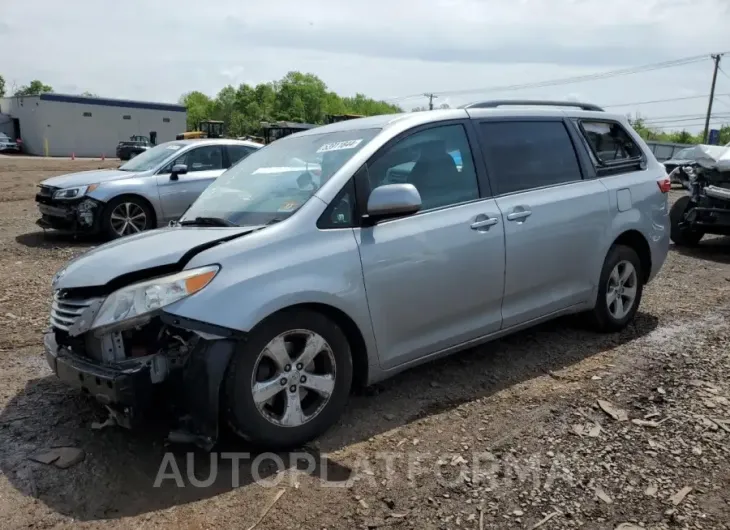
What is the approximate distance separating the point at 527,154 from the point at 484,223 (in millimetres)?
825

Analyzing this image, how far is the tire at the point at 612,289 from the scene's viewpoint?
5.06 meters

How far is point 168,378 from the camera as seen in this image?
312cm

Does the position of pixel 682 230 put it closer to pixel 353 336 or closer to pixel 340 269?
pixel 353 336

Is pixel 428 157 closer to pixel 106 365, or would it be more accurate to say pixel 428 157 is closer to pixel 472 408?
pixel 472 408

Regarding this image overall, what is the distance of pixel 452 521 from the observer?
2836 millimetres

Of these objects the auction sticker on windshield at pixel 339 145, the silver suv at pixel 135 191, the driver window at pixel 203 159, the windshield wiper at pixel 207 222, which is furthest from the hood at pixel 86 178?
the auction sticker on windshield at pixel 339 145

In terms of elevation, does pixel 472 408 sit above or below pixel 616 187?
below

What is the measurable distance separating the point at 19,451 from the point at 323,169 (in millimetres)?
2248

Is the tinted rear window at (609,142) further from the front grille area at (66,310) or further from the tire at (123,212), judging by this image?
the tire at (123,212)

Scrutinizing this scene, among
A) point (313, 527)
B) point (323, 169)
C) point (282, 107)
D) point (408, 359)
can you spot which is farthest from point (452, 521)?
point (282, 107)

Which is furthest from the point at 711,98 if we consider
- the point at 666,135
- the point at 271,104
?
the point at 271,104

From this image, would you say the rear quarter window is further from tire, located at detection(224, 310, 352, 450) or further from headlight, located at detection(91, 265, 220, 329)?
headlight, located at detection(91, 265, 220, 329)

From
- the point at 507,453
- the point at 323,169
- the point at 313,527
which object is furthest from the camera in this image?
the point at 323,169

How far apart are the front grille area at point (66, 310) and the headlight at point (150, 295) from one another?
15 centimetres
